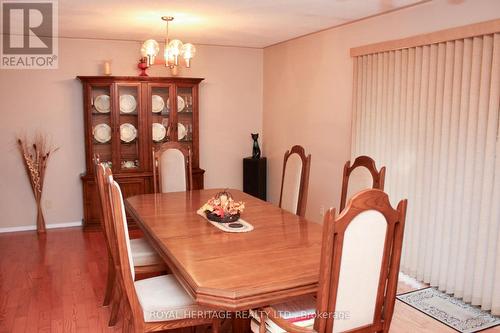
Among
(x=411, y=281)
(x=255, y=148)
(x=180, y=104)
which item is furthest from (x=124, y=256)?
(x=255, y=148)

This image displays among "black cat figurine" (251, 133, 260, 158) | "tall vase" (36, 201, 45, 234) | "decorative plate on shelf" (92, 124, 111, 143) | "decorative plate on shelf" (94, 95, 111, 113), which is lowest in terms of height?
"tall vase" (36, 201, 45, 234)

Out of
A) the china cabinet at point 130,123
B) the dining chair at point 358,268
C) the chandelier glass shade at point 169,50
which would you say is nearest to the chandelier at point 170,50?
the chandelier glass shade at point 169,50

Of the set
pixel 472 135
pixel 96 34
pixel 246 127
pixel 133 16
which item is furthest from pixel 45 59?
pixel 472 135

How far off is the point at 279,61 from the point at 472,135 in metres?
3.17

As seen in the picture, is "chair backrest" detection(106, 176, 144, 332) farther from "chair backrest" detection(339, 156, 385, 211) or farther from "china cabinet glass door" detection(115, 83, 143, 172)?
"china cabinet glass door" detection(115, 83, 143, 172)

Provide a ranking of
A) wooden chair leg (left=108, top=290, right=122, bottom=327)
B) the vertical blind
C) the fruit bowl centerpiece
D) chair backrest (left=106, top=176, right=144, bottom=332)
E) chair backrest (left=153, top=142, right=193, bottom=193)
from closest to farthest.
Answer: chair backrest (left=106, top=176, right=144, bottom=332) → the fruit bowl centerpiece → wooden chair leg (left=108, top=290, right=122, bottom=327) → the vertical blind → chair backrest (left=153, top=142, right=193, bottom=193)

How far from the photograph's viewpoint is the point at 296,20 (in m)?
4.36

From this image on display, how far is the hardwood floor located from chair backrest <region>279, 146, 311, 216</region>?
41.8 inches

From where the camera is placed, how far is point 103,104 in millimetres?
5398

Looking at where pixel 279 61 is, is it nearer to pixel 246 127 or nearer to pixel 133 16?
pixel 246 127

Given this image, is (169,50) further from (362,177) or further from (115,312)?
(115,312)

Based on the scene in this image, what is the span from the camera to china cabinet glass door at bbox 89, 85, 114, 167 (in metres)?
5.34

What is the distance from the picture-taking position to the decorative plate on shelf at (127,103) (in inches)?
215

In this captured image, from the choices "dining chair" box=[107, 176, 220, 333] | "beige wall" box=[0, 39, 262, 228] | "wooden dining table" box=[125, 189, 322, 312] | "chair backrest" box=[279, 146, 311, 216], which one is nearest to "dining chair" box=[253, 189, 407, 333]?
"wooden dining table" box=[125, 189, 322, 312]
